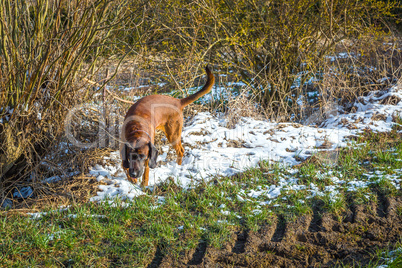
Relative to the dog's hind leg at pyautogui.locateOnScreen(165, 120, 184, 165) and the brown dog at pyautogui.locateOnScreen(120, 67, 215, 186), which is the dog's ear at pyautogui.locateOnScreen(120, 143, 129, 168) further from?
the dog's hind leg at pyautogui.locateOnScreen(165, 120, 184, 165)

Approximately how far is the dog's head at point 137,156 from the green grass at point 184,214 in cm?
29

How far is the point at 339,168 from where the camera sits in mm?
4062

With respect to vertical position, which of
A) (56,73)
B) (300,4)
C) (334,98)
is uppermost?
(300,4)

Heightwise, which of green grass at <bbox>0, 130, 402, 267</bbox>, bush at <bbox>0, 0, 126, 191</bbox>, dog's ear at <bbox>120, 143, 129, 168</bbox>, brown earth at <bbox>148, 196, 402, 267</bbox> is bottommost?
green grass at <bbox>0, 130, 402, 267</bbox>

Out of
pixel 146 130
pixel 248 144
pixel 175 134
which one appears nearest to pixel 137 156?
pixel 146 130

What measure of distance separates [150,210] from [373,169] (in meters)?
2.58

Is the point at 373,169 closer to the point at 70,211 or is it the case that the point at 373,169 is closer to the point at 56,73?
the point at 70,211

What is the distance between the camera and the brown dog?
3.49m

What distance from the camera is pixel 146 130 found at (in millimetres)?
3787

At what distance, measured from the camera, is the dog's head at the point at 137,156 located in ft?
11.3

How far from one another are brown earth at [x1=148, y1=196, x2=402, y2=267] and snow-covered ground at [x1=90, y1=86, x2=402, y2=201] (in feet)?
1.67

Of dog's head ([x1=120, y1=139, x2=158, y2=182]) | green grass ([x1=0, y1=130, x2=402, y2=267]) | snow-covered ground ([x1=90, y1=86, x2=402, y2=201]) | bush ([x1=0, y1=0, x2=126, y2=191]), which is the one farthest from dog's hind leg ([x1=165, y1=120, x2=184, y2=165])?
bush ([x1=0, y1=0, x2=126, y2=191])

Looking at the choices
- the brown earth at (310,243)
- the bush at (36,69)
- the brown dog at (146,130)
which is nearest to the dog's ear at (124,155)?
the brown dog at (146,130)

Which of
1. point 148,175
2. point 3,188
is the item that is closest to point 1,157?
point 3,188
